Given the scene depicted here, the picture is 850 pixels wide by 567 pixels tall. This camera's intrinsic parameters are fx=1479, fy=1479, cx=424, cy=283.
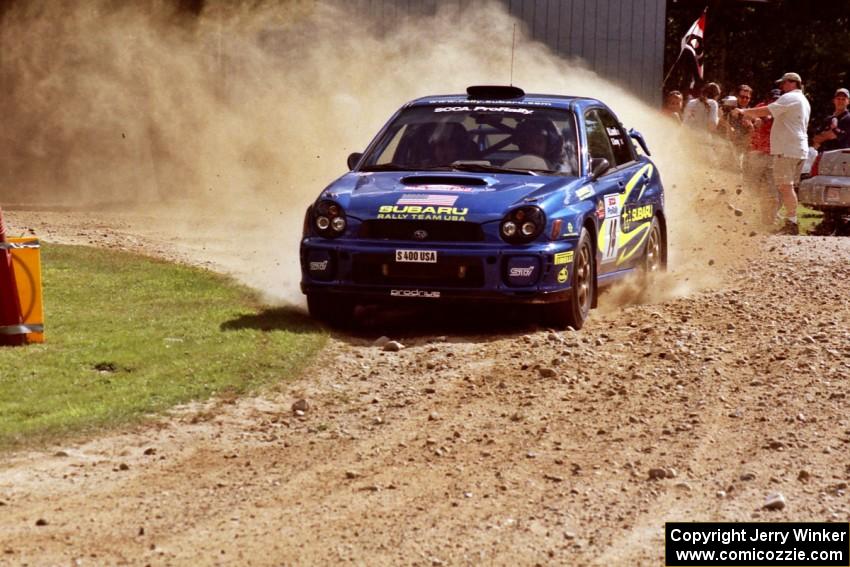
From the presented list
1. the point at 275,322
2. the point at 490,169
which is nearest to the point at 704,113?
the point at 490,169

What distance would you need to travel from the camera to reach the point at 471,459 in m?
6.49

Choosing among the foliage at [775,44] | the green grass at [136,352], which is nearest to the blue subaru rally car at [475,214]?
the green grass at [136,352]

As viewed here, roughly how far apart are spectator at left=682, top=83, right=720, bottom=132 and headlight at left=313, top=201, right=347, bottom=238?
12.8m

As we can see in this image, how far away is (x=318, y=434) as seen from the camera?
7.00 m

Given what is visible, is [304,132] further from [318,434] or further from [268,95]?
[318,434]

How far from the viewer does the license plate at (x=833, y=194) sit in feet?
57.5

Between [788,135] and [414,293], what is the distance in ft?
28.6

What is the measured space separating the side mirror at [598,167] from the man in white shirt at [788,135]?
22.2ft

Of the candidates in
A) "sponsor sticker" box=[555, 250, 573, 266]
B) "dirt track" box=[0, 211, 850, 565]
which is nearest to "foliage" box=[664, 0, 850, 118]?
"sponsor sticker" box=[555, 250, 573, 266]

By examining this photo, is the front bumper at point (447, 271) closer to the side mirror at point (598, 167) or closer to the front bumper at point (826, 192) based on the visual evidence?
the side mirror at point (598, 167)

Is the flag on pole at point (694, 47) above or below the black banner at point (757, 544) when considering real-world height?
above

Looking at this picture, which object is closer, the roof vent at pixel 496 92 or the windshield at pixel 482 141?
the windshield at pixel 482 141

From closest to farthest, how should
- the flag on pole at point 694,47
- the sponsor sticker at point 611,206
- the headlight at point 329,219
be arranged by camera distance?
the headlight at point 329,219
the sponsor sticker at point 611,206
the flag on pole at point 694,47

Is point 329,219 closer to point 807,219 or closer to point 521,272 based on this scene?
point 521,272
